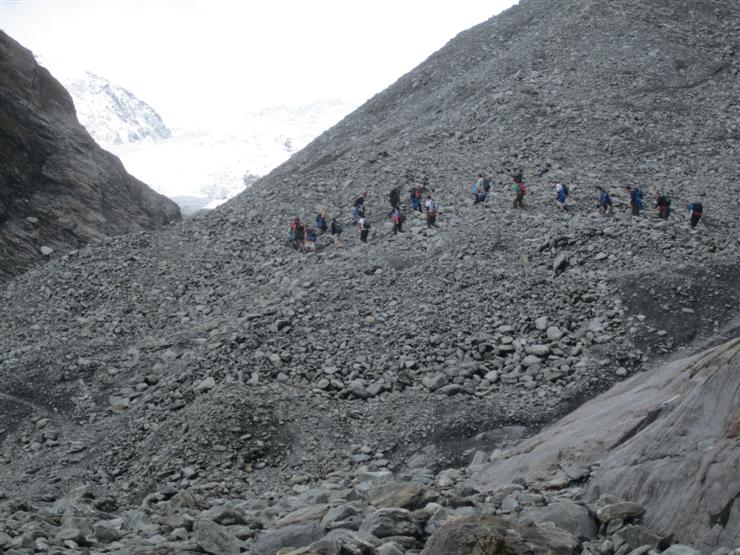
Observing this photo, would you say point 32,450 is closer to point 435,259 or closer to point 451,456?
point 451,456

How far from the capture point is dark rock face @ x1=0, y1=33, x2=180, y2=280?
41.4 meters

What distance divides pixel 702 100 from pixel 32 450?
3664 centimetres

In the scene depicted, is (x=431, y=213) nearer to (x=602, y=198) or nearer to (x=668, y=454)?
(x=602, y=198)

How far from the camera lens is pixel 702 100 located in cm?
4266

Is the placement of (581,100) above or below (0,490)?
above

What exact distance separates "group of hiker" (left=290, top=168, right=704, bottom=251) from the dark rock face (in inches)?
571

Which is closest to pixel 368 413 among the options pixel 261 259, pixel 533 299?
pixel 533 299

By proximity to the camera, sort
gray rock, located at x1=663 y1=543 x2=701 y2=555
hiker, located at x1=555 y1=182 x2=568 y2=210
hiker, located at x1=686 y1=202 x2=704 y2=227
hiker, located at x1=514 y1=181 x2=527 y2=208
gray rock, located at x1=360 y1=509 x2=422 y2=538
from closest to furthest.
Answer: gray rock, located at x1=663 y1=543 x2=701 y2=555 → gray rock, located at x1=360 y1=509 x2=422 y2=538 → hiker, located at x1=686 y1=202 x2=704 y2=227 → hiker, located at x1=555 y1=182 x2=568 y2=210 → hiker, located at x1=514 y1=181 x2=527 y2=208

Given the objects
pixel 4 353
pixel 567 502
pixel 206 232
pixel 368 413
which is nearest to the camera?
pixel 567 502

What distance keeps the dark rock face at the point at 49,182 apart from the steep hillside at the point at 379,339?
739 cm

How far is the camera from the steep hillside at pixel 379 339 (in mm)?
13656

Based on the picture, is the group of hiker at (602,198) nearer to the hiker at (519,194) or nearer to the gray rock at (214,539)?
the hiker at (519,194)

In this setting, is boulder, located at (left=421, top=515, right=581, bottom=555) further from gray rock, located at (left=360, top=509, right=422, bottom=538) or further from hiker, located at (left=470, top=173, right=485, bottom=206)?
hiker, located at (left=470, top=173, right=485, bottom=206)

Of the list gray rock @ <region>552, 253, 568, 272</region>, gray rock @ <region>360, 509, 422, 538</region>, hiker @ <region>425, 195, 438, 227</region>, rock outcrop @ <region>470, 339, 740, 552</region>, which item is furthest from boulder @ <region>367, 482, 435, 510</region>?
hiker @ <region>425, 195, 438, 227</region>
